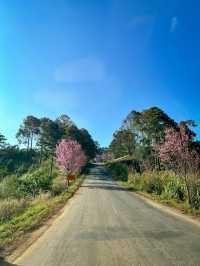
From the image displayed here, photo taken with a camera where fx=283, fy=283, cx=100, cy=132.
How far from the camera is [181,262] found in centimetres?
644

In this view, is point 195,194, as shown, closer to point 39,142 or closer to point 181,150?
point 181,150

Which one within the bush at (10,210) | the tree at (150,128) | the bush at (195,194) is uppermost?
the tree at (150,128)

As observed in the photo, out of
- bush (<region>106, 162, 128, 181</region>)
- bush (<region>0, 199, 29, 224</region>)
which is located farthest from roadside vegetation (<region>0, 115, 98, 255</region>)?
bush (<region>106, 162, 128, 181</region>)

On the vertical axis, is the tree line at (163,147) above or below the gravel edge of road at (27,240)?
above

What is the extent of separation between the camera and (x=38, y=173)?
55125 millimetres

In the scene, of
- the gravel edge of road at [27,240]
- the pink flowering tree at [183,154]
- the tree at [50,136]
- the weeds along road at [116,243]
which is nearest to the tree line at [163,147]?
the pink flowering tree at [183,154]

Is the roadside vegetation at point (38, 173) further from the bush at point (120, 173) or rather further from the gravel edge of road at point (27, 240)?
the bush at point (120, 173)

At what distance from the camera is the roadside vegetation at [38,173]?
13758mm

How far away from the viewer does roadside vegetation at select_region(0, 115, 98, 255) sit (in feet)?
45.1

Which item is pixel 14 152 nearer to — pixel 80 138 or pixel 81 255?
pixel 80 138

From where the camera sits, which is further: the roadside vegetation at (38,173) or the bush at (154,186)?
the bush at (154,186)

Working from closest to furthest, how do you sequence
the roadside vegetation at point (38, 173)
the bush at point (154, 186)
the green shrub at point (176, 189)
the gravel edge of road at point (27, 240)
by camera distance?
the gravel edge of road at point (27, 240), the roadside vegetation at point (38, 173), the green shrub at point (176, 189), the bush at point (154, 186)

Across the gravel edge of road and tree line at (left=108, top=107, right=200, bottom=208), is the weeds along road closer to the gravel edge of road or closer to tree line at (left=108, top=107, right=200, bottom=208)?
the gravel edge of road

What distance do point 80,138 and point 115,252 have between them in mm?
58385
